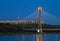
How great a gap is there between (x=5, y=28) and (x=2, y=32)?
87cm

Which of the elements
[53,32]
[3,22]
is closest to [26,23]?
[3,22]

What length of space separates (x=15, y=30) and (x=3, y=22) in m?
2.29

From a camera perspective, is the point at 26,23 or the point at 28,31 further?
the point at 28,31

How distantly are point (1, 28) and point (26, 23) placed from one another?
3.27 metres

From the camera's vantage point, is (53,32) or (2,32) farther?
(53,32)

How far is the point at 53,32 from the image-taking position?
3641cm

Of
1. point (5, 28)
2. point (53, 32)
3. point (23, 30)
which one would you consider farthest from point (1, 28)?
point (53, 32)

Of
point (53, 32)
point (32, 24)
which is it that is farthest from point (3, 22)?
point (53, 32)

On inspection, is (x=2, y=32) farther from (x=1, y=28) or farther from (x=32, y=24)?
(x=32, y=24)

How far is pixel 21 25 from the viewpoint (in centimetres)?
3281

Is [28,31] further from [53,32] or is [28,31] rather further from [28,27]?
[53,32]

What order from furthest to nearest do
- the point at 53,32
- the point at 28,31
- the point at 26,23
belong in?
the point at 53,32
the point at 28,31
the point at 26,23

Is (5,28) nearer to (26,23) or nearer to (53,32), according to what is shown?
(26,23)

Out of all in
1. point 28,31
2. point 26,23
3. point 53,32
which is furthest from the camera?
point 53,32
